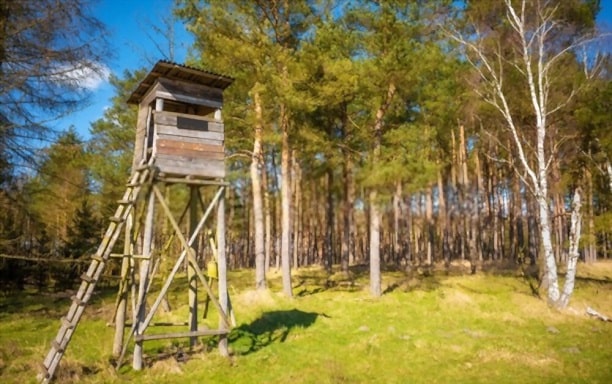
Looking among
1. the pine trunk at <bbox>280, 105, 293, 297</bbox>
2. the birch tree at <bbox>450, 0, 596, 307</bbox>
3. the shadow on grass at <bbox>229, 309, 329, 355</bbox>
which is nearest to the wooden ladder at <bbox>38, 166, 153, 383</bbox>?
the shadow on grass at <bbox>229, 309, 329, 355</bbox>

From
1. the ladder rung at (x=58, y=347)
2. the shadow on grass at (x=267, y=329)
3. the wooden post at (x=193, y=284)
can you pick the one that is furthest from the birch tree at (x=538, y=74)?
the ladder rung at (x=58, y=347)

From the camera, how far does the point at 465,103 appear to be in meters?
19.7

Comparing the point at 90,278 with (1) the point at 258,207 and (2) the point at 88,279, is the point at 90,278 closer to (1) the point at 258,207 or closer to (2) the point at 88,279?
(2) the point at 88,279

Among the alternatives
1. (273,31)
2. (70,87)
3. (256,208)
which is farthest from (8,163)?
(273,31)

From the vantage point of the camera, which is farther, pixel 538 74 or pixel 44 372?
pixel 538 74

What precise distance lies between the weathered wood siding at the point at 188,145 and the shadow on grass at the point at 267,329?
3.87 meters

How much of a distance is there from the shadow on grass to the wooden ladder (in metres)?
3.29

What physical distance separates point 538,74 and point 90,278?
55.6 ft

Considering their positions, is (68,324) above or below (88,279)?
below

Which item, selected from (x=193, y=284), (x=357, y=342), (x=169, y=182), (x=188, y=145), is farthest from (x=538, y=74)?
(x=193, y=284)

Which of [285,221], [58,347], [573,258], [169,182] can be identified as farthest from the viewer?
[285,221]

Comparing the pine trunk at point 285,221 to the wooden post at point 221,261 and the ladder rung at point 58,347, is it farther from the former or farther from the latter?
the ladder rung at point 58,347

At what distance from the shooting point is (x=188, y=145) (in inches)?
365

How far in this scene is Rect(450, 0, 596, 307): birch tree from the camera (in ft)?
48.3
